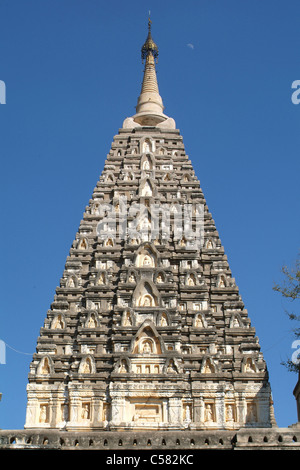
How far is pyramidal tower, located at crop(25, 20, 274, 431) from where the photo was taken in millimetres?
26516

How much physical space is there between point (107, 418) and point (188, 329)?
5.16 meters

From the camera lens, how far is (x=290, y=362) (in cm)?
2333

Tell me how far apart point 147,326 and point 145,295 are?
1.79 m

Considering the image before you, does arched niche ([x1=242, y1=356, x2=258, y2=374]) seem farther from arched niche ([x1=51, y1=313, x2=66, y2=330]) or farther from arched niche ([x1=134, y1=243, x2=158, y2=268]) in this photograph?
arched niche ([x1=51, y1=313, x2=66, y2=330])

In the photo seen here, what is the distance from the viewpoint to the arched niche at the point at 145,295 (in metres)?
29.2

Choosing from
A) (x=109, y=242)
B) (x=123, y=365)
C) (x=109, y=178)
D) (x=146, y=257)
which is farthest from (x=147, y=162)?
(x=123, y=365)

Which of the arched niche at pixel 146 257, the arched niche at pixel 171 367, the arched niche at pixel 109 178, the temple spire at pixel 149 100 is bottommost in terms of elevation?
the arched niche at pixel 171 367

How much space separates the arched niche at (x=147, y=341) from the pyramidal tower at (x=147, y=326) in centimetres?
4

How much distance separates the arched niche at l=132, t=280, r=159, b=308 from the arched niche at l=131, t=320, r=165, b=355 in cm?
127

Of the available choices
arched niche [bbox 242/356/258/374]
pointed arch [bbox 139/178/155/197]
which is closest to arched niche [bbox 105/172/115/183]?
pointed arch [bbox 139/178/155/197]

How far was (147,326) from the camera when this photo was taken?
Answer: 2816cm

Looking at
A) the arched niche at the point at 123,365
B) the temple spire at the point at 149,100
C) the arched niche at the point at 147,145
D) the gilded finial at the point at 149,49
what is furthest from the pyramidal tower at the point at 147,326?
the gilded finial at the point at 149,49

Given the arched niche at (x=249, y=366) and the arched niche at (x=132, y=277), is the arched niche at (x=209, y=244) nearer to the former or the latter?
the arched niche at (x=132, y=277)
